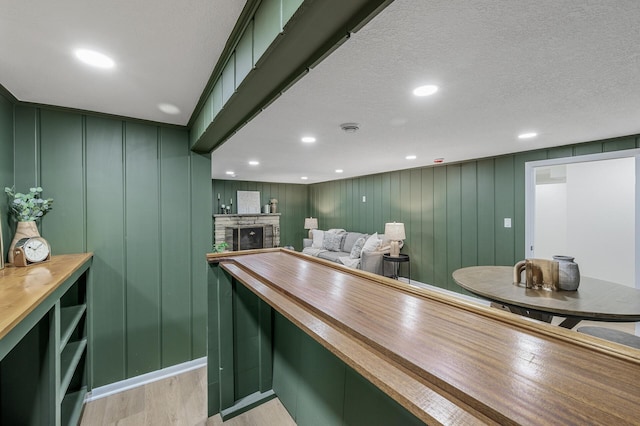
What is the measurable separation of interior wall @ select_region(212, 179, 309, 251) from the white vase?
509 cm

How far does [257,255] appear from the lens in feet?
5.75

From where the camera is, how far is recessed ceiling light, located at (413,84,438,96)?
161cm

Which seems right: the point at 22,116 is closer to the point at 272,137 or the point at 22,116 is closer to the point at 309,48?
the point at 272,137

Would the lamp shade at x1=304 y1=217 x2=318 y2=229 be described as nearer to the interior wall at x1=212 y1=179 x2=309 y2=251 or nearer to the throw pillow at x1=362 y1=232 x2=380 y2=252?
the interior wall at x1=212 y1=179 x2=309 y2=251

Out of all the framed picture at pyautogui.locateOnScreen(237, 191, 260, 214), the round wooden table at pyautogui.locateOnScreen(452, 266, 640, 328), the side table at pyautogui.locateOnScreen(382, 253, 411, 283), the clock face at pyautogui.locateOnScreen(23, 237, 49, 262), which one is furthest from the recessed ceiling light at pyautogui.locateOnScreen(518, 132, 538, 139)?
the framed picture at pyautogui.locateOnScreen(237, 191, 260, 214)

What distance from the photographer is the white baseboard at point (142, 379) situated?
2.14 m

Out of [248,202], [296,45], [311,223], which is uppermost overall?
[296,45]

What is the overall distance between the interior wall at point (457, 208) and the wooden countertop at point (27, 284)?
451 centimetres

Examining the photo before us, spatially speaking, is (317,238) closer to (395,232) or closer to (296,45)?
(395,232)

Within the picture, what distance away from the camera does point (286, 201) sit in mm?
7676

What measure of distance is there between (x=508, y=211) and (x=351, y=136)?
257 cm

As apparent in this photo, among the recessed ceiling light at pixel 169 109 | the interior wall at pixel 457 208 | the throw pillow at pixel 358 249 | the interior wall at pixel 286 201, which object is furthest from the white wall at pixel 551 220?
the recessed ceiling light at pixel 169 109

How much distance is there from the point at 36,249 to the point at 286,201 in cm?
600

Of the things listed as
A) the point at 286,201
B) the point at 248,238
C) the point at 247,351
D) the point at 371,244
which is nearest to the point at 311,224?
the point at 286,201
